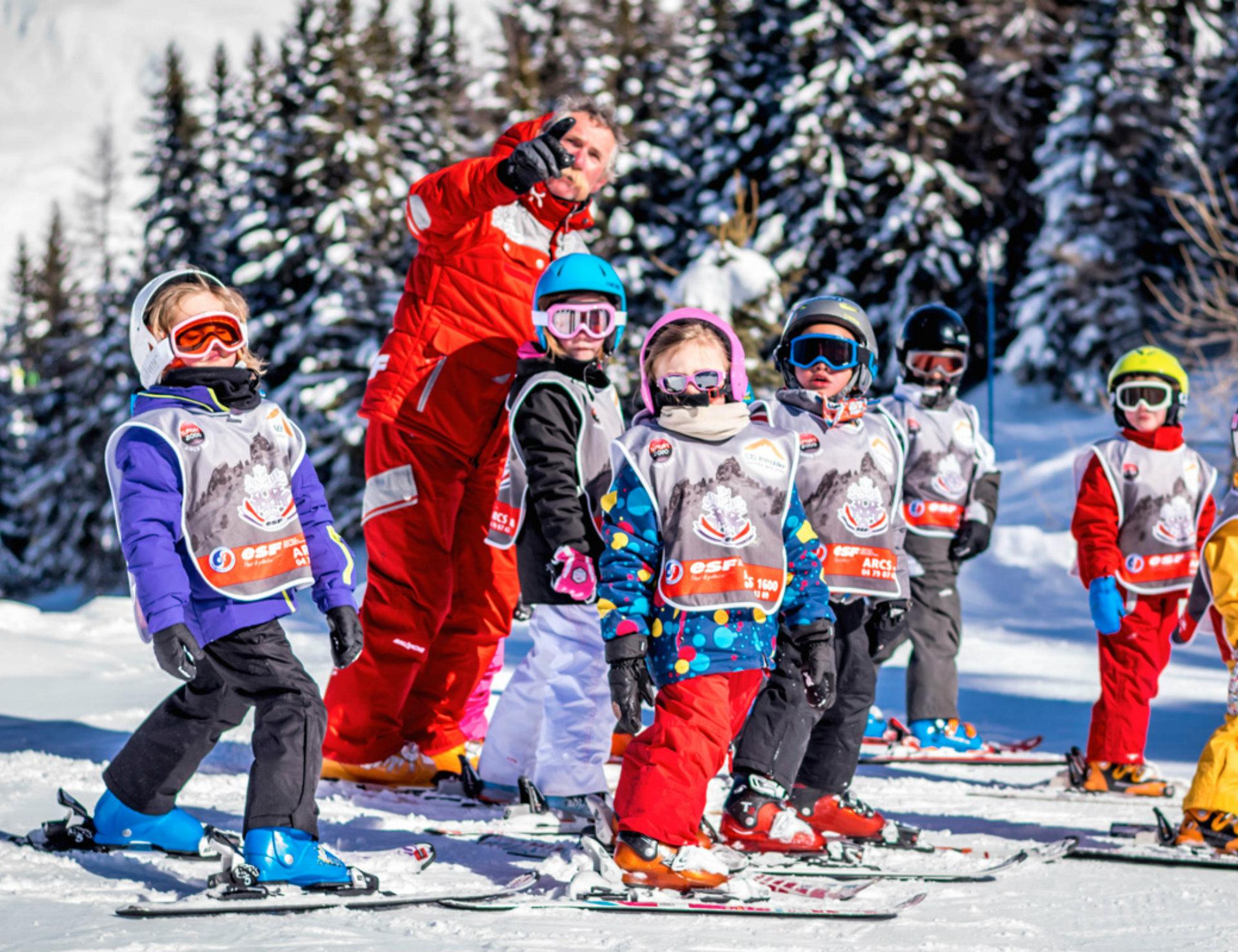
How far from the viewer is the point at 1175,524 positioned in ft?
20.5

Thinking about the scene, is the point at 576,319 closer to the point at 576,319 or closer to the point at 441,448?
the point at 576,319

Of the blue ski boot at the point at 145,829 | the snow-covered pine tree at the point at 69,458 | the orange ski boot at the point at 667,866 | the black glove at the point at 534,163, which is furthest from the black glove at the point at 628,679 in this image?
the snow-covered pine tree at the point at 69,458

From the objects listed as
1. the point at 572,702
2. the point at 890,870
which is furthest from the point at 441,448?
the point at 890,870

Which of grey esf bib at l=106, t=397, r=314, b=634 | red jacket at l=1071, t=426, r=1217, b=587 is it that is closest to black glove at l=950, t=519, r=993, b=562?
red jacket at l=1071, t=426, r=1217, b=587

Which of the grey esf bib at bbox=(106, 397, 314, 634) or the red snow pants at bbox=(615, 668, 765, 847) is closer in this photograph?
the grey esf bib at bbox=(106, 397, 314, 634)

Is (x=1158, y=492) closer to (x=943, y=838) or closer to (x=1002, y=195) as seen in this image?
(x=943, y=838)

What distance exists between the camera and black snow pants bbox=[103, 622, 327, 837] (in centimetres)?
348

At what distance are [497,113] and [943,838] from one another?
28.0 metres

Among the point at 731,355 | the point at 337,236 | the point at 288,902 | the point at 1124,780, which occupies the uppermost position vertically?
the point at 337,236

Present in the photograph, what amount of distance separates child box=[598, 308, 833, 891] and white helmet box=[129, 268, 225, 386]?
1242mm

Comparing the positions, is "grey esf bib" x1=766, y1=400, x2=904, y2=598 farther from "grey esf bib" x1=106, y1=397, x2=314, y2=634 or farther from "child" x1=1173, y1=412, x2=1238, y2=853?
"grey esf bib" x1=106, y1=397, x2=314, y2=634

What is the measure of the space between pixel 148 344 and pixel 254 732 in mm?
A: 1066

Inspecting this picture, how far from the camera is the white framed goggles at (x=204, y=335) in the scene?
12.0ft

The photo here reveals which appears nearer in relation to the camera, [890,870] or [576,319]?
[890,870]
